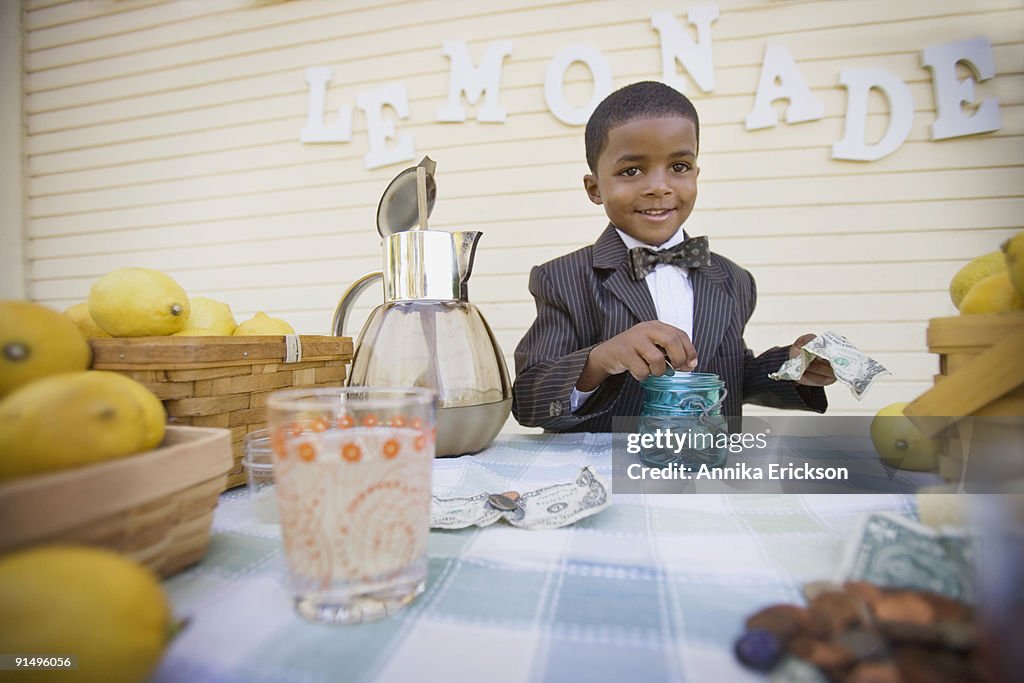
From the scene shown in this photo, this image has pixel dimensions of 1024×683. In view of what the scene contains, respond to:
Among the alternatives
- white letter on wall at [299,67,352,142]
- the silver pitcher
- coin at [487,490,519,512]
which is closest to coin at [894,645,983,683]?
coin at [487,490,519,512]

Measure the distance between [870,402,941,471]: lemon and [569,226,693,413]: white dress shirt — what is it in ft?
1.56

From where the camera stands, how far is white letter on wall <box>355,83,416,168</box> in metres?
2.05

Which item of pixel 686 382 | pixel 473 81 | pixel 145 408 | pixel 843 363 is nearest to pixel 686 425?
pixel 686 382

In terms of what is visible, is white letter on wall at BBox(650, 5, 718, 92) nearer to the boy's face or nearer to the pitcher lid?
the boy's face

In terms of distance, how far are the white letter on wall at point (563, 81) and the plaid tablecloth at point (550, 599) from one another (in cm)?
173

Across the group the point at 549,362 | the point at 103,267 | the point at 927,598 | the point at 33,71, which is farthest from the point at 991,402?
the point at 33,71

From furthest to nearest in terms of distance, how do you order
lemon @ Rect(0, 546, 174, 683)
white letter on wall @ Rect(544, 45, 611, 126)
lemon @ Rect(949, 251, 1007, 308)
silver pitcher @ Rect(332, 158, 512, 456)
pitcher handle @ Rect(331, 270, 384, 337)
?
1. white letter on wall @ Rect(544, 45, 611, 126)
2. pitcher handle @ Rect(331, 270, 384, 337)
3. silver pitcher @ Rect(332, 158, 512, 456)
4. lemon @ Rect(949, 251, 1007, 308)
5. lemon @ Rect(0, 546, 174, 683)

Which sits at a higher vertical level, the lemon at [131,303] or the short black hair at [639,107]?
the short black hair at [639,107]

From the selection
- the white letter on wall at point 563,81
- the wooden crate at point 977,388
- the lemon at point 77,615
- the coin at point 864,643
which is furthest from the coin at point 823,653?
the white letter on wall at point 563,81

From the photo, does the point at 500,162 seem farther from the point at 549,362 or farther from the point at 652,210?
the point at 549,362

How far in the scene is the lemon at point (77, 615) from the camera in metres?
0.20

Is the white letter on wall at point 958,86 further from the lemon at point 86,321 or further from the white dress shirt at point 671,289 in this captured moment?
the lemon at point 86,321

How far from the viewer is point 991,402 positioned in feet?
1.21

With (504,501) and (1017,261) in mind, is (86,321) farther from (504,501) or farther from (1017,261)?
(1017,261)
